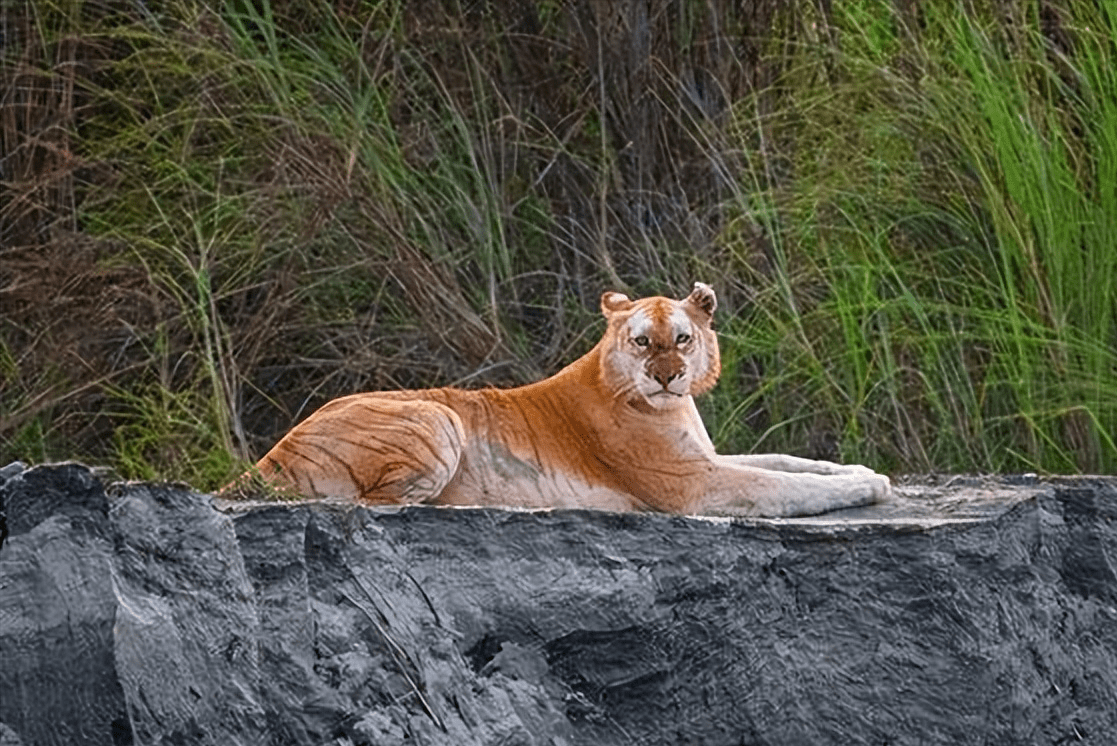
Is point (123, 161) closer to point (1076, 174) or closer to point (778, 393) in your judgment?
point (778, 393)

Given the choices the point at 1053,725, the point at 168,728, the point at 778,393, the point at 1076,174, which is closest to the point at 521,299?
the point at 778,393

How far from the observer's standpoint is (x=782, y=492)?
465cm

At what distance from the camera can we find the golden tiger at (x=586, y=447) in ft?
15.0

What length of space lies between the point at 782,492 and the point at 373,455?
87 cm

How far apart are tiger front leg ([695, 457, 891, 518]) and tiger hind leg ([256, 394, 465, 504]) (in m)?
0.57

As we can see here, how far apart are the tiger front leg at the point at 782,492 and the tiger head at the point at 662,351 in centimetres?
20

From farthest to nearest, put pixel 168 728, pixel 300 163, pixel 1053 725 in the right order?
pixel 300 163, pixel 1053 725, pixel 168 728

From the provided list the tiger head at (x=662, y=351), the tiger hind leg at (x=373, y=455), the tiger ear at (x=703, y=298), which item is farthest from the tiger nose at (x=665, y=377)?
the tiger hind leg at (x=373, y=455)

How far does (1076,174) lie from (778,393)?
1.05 metres

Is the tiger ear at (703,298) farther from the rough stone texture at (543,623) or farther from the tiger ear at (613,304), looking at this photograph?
the rough stone texture at (543,623)

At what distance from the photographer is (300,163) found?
6918 mm

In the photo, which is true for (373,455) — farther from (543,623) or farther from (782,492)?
(782,492)

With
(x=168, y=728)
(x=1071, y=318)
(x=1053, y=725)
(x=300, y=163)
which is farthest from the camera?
(x=300, y=163)

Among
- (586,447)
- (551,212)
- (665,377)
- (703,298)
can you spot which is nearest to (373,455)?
(586,447)
